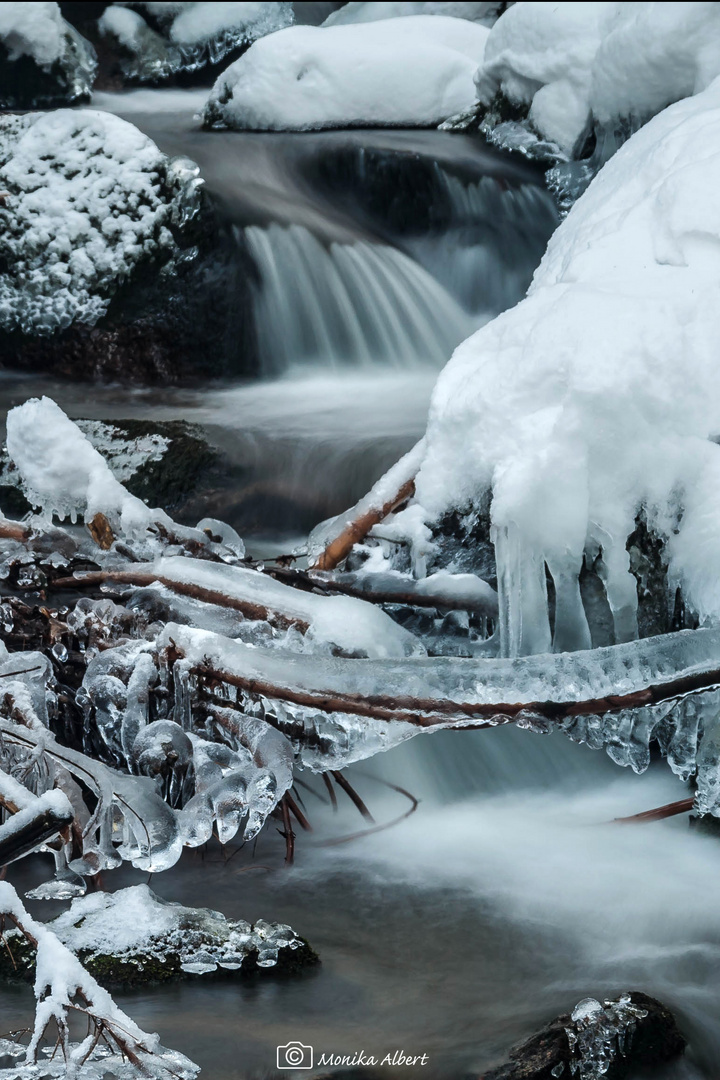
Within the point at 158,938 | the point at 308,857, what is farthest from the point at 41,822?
the point at 308,857

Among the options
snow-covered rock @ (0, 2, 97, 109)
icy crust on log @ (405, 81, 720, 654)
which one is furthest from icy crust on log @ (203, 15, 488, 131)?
icy crust on log @ (405, 81, 720, 654)

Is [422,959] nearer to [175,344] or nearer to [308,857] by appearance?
[308,857]

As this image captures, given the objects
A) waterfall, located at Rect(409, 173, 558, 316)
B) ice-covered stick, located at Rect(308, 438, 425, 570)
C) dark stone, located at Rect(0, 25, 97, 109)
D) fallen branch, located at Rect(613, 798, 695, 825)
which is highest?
dark stone, located at Rect(0, 25, 97, 109)

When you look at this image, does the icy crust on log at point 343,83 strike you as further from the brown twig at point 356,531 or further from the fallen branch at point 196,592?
the fallen branch at point 196,592

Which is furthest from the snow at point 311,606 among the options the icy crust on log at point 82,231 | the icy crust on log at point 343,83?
the icy crust on log at point 343,83

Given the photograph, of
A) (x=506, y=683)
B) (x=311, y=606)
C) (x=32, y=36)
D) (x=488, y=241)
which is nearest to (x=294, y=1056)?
(x=506, y=683)

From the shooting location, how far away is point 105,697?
216 centimetres

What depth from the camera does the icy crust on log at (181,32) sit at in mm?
10047

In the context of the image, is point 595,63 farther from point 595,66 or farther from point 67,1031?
point 67,1031

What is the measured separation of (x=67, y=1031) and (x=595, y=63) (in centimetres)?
517

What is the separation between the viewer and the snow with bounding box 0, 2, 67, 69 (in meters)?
8.77

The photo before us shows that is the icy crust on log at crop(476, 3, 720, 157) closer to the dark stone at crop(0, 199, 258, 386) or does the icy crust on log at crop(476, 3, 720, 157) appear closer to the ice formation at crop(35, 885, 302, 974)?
the dark stone at crop(0, 199, 258, 386)

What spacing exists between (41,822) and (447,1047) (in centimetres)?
79

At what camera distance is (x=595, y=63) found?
5.18 m
